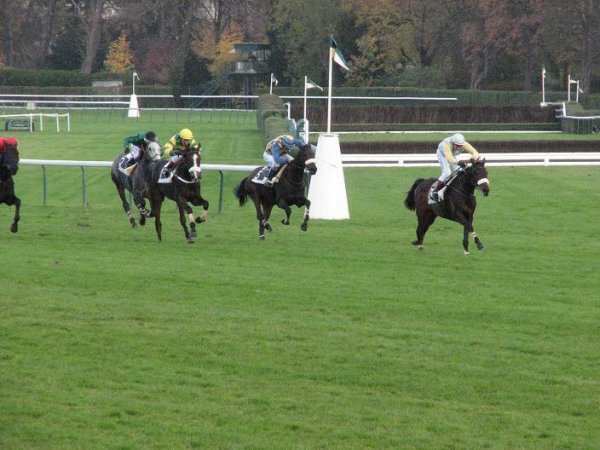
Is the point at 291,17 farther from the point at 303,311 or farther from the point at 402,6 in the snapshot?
the point at 303,311

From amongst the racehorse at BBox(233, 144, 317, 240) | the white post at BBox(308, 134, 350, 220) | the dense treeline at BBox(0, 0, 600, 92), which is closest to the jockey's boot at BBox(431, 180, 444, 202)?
the racehorse at BBox(233, 144, 317, 240)

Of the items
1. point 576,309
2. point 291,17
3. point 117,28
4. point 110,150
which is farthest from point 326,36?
point 576,309

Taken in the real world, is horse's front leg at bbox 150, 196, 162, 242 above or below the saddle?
below

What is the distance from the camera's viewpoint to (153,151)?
16266mm

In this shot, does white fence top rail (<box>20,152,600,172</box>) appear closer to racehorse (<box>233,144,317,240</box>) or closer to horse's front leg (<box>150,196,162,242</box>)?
racehorse (<box>233,144,317,240</box>)

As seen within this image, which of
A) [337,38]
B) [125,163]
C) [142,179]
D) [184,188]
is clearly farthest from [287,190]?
[337,38]

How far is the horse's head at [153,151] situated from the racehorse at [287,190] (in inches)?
48.0

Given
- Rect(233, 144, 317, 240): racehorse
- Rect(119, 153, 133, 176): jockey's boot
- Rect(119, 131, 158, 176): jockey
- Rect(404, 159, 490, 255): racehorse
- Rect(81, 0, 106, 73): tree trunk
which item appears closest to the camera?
Rect(404, 159, 490, 255): racehorse

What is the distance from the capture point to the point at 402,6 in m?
64.5

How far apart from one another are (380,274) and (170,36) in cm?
6454

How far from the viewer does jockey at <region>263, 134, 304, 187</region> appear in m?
15.6

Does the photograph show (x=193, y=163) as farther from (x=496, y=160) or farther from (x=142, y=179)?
(x=496, y=160)

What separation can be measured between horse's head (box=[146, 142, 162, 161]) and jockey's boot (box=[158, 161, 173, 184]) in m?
0.71

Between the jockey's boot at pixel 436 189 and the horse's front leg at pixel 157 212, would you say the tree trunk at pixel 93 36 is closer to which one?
the horse's front leg at pixel 157 212
